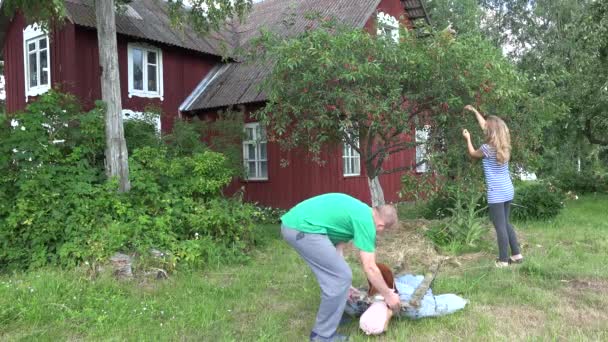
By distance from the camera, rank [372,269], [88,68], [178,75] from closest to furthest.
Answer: [372,269] → [88,68] → [178,75]

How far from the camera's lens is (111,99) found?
729cm

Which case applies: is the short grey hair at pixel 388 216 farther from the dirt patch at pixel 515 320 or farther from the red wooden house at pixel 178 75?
the red wooden house at pixel 178 75

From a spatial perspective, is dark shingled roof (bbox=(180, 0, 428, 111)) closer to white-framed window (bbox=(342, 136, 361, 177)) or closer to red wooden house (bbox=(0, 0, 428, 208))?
red wooden house (bbox=(0, 0, 428, 208))

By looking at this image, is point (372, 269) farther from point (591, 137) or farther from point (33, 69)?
point (591, 137)

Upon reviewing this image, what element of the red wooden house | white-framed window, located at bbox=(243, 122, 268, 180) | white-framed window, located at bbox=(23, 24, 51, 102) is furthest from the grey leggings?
white-framed window, located at bbox=(23, 24, 51, 102)

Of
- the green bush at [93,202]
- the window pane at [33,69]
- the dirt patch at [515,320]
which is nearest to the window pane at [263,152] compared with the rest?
the green bush at [93,202]

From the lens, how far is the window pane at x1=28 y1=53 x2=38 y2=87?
44.4ft

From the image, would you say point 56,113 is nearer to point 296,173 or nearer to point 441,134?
point 441,134

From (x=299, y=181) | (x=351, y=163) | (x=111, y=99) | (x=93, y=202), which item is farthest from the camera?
(x=351, y=163)

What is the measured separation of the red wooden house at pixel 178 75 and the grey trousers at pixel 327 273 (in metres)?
8.56

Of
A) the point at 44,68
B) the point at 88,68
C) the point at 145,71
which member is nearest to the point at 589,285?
the point at 88,68

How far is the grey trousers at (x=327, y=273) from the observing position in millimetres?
3617

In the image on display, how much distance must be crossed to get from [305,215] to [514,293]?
7.89ft

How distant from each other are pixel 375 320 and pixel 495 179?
279 cm
